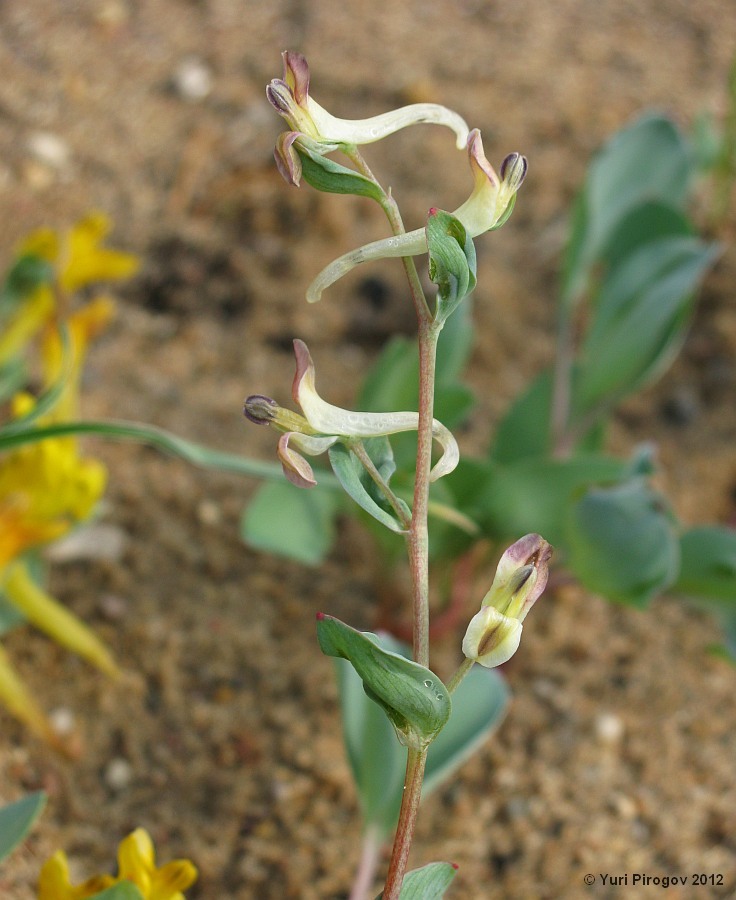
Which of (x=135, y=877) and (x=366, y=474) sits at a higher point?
(x=366, y=474)

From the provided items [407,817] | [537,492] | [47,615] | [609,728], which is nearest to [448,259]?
[407,817]

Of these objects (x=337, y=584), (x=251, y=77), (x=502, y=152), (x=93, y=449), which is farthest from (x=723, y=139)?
(x=93, y=449)

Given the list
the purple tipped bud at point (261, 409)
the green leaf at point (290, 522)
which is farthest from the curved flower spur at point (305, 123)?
the green leaf at point (290, 522)

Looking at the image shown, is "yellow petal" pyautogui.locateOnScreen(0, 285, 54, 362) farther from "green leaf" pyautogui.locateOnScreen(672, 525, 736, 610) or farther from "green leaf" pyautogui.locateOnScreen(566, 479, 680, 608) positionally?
"green leaf" pyautogui.locateOnScreen(672, 525, 736, 610)

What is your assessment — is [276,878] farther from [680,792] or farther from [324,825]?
[680,792]

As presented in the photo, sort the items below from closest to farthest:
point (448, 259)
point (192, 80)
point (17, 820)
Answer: point (448, 259)
point (17, 820)
point (192, 80)

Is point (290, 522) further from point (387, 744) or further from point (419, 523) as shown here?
point (419, 523)
